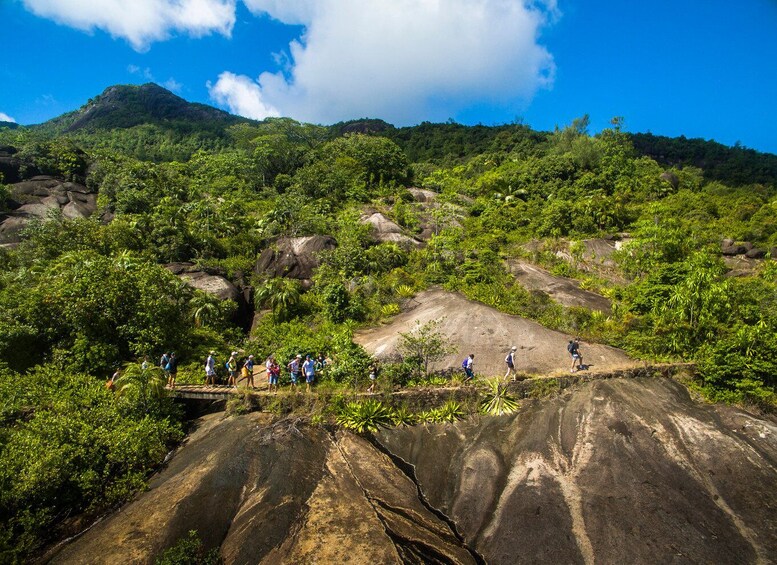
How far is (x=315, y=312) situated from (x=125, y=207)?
77.3 feet

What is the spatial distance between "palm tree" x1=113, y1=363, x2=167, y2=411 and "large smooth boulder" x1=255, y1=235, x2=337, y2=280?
1589 cm

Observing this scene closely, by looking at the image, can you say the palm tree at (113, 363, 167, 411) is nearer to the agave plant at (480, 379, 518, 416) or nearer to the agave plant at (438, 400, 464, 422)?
the agave plant at (438, 400, 464, 422)

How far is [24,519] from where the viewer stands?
10.1 meters

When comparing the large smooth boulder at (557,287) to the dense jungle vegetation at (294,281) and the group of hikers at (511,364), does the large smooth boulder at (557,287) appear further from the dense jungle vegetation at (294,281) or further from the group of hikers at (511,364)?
the group of hikers at (511,364)

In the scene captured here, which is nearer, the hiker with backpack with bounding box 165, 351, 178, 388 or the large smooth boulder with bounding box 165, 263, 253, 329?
the hiker with backpack with bounding box 165, 351, 178, 388

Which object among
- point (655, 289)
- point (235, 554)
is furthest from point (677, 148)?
point (235, 554)

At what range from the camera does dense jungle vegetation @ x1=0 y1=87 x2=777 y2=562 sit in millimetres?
13016

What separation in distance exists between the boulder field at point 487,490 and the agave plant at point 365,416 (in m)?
0.44

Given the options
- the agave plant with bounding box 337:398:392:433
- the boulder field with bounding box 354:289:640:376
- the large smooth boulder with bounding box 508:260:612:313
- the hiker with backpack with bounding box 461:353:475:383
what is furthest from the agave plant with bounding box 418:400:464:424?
the large smooth boulder with bounding box 508:260:612:313

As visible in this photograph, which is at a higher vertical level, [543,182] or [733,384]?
[543,182]

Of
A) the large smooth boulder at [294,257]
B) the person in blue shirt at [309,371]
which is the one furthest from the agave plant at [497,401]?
the large smooth boulder at [294,257]

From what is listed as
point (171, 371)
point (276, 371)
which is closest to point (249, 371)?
point (276, 371)

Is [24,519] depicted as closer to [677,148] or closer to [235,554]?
[235,554]

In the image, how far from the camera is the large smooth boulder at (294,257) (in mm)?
30703
